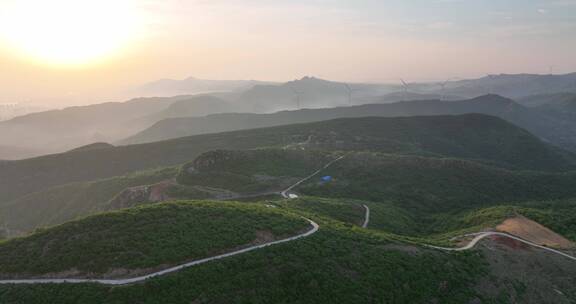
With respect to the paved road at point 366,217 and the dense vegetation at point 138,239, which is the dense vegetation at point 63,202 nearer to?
the paved road at point 366,217

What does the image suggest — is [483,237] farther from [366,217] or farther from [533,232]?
[366,217]

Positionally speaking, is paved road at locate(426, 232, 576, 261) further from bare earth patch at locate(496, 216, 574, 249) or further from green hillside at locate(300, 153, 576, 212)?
green hillside at locate(300, 153, 576, 212)

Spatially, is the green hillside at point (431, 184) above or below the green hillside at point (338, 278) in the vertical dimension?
below

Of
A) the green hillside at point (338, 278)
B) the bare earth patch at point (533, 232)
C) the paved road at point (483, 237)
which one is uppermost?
the green hillside at point (338, 278)

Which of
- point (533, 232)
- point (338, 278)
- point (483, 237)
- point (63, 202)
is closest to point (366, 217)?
point (483, 237)

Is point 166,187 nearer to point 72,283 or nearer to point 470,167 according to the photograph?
point 72,283

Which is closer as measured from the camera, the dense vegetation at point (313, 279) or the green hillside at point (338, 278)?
the dense vegetation at point (313, 279)

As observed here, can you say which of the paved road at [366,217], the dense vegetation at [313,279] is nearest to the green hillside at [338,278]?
the dense vegetation at [313,279]
